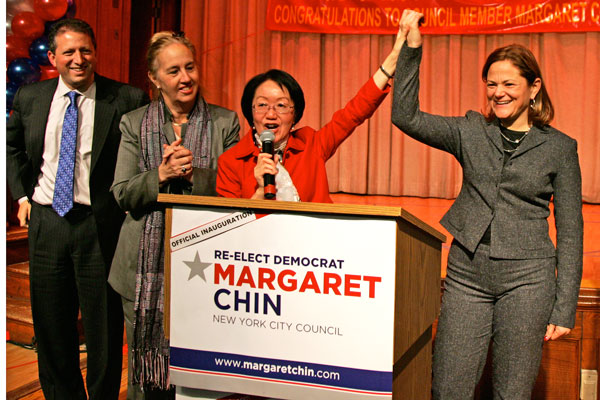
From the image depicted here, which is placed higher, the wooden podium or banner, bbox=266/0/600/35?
banner, bbox=266/0/600/35

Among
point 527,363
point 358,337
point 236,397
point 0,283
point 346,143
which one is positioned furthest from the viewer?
point 346,143

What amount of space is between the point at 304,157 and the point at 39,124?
3.91ft

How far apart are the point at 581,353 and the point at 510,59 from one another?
1376 millimetres

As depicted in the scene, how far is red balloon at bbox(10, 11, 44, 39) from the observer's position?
367 cm

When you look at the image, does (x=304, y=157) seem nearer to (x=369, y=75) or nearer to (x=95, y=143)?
(x=95, y=143)

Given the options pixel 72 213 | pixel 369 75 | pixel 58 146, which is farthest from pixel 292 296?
pixel 369 75

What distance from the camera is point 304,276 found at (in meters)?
1.36

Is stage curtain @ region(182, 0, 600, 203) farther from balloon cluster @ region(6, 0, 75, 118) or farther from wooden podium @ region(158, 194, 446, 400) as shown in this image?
wooden podium @ region(158, 194, 446, 400)

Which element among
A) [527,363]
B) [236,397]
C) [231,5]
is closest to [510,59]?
[527,363]

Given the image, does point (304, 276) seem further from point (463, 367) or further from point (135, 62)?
point (135, 62)

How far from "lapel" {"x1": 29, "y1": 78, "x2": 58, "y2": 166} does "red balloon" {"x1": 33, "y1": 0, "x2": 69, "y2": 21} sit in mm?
1563

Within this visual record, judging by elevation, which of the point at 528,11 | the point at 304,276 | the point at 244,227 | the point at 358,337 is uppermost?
the point at 528,11

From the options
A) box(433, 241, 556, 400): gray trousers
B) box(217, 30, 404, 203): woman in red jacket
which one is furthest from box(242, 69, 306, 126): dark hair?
box(433, 241, 556, 400): gray trousers

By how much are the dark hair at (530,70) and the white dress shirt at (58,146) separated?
1.54 metres
